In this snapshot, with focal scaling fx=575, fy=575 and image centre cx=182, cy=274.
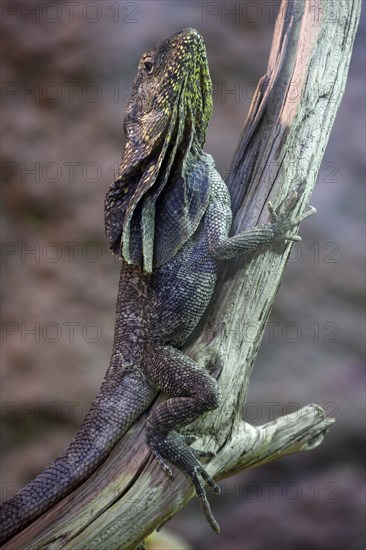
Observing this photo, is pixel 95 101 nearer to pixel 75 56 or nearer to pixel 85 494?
pixel 75 56

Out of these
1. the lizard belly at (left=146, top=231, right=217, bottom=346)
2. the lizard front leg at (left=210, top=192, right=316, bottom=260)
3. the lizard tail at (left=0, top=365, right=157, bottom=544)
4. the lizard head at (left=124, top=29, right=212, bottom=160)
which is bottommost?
the lizard tail at (left=0, top=365, right=157, bottom=544)

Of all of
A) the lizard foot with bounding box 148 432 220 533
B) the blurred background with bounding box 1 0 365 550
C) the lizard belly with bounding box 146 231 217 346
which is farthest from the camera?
the blurred background with bounding box 1 0 365 550

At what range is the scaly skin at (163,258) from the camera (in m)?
2.34

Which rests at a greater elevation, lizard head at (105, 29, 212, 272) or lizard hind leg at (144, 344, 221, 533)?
lizard head at (105, 29, 212, 272)

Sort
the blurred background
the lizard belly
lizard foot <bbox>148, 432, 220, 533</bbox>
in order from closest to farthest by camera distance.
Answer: lizard foot <bbox>148, 432, 220, 533</bbox>, the lizard belly, the blurred background

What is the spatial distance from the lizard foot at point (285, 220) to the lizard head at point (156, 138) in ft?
1.01

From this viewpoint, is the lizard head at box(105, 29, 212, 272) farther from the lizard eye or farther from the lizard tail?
the lizard tail

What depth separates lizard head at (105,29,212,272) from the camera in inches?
93.2

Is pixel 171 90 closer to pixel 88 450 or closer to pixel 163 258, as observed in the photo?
pixel 163 258

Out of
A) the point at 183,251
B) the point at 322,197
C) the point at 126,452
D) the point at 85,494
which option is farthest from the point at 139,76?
the point at 322,197

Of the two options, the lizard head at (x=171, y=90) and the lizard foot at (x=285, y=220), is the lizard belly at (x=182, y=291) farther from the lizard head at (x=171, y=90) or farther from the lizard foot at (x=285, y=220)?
the lizard head at (x=171, y=90)

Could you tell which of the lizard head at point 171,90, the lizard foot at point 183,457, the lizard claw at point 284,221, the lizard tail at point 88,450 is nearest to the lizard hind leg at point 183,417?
the lizard foot at point 183,457

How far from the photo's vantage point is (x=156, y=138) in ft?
7.81

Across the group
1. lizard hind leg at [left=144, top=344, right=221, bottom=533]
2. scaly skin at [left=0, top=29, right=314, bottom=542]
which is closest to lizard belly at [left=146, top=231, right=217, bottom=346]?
scaly skin at [left=0, top=29, right=314, bottom=542]
